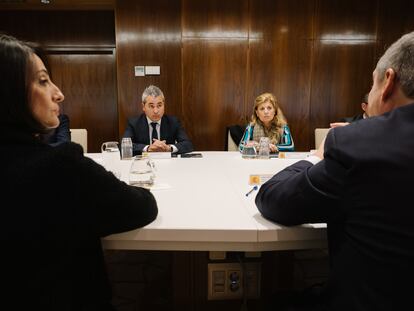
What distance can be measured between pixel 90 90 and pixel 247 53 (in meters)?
2.50

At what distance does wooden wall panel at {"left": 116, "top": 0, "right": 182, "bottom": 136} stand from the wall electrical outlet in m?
3.46

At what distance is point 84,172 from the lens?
849 millimetres

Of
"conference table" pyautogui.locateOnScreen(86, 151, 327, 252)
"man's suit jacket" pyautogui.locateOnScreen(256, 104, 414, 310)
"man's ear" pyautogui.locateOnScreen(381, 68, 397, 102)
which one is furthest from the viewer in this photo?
"conference table" pyautogui.locateOnScreen(86, 151, 327, 252)

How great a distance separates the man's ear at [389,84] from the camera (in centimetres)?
89

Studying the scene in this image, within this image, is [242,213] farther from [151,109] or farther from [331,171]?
[151,109]

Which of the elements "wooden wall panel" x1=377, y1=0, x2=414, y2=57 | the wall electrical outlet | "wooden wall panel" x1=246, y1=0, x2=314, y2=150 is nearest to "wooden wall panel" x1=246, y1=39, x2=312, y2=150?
"wooden wall panel" x1=246, y1=0, x2=314, y2=150

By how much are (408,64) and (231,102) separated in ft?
13.0

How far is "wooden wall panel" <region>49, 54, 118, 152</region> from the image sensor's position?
539 centimetres

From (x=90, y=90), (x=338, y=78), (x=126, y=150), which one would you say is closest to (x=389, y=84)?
(x=126, y=150)

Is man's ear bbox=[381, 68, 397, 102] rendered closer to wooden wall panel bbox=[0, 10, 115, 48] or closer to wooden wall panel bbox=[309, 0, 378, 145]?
wooden wall panel bbox=[309, 0, 378, 145]

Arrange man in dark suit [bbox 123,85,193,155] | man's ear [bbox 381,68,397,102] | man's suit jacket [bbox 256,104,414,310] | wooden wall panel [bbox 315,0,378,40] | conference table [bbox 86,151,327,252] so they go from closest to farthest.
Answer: man's suit jacket [bbox 256,104,414,310] < man's ear [bbox 381,68,397,102] < conference table [bbox 86,151,327,252] < man in dark suit [bbox 123,85,193,155] < wooden wall panel [bbox 315,0,378,40]

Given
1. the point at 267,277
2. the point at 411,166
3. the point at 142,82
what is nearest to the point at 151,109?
the point at 142,82

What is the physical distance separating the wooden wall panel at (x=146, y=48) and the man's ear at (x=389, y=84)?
156 inches

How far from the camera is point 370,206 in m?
0.79
